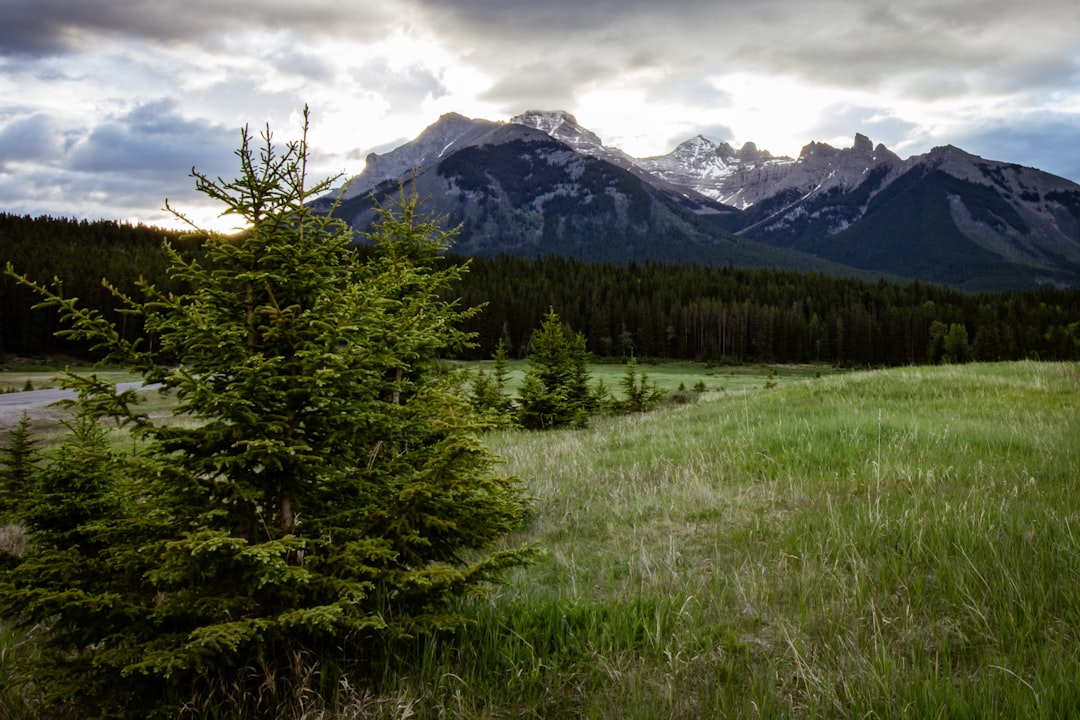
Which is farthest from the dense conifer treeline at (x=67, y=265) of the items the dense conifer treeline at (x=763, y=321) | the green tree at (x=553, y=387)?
the dense conifer treeline at (x=763, y=321)

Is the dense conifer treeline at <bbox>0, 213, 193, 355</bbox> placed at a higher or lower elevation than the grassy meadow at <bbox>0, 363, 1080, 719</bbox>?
higher

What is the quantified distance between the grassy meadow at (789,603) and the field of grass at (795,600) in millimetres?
20

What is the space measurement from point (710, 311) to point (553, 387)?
113m

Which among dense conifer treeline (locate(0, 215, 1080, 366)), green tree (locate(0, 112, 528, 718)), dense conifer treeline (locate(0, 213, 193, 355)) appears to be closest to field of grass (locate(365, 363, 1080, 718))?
green tree (locate(0, 112, 528, 718))

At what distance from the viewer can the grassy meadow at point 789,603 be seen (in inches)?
131

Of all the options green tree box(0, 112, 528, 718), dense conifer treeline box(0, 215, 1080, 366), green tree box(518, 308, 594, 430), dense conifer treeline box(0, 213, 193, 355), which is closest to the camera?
green tree box(0, 112, 528, 718)

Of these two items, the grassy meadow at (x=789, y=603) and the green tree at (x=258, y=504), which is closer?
the grassy meadow at (x=789, y=603)

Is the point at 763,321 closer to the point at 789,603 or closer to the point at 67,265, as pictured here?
the point at 789,603

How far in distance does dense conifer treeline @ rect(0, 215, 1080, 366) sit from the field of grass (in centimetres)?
10992

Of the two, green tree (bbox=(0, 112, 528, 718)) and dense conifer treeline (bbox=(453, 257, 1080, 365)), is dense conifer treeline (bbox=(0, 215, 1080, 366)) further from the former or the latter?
green tree (bbox=(0, 112, 528, 718))

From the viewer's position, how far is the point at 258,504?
4.18 meters

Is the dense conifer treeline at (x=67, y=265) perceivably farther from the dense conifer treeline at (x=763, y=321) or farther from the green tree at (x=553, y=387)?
the dense conifer treeline at (x=763, y=321)

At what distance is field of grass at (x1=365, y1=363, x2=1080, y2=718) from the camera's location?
Result: 333 centimetres

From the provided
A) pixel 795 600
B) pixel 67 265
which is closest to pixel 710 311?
pixel 67 265
